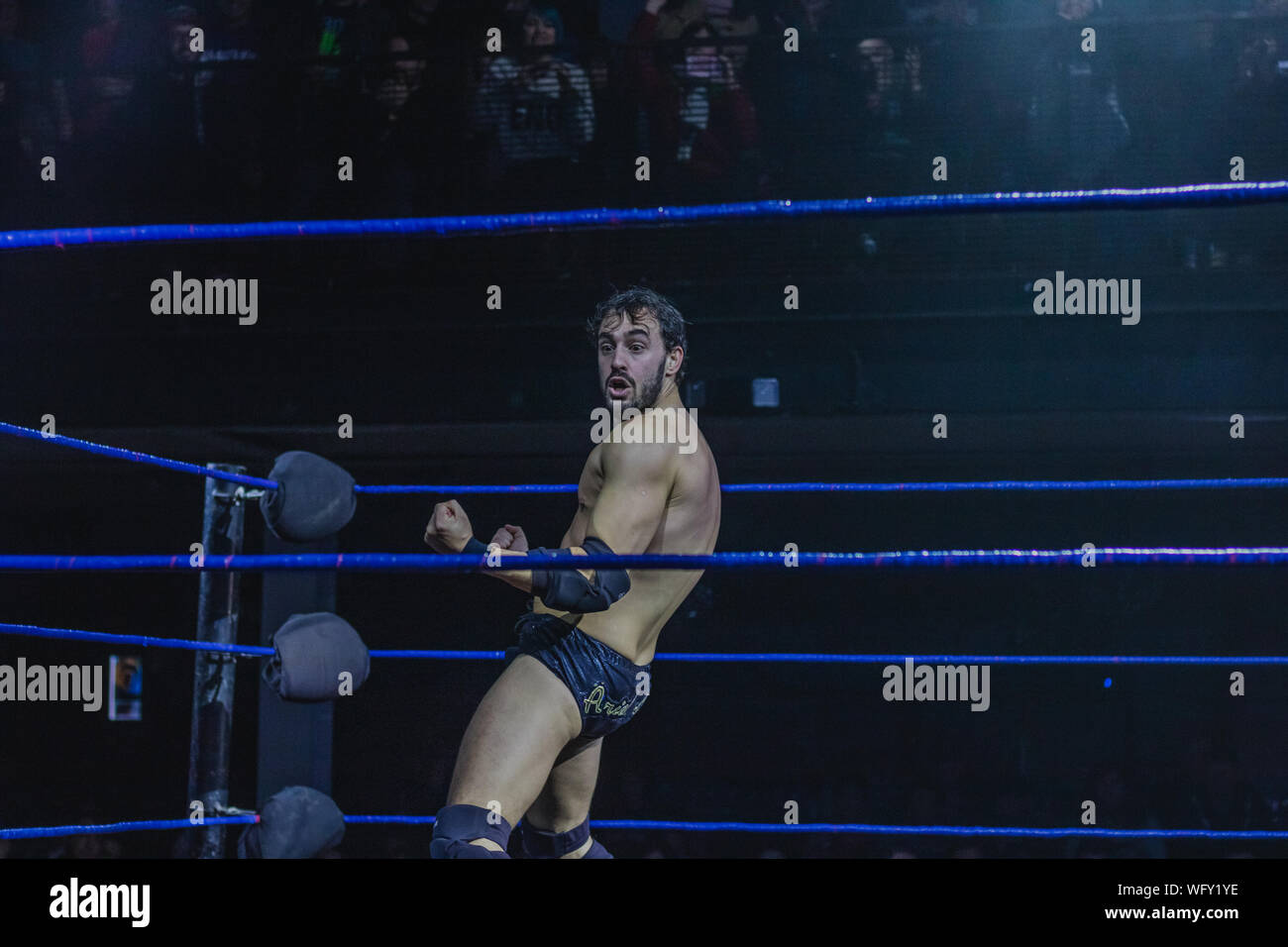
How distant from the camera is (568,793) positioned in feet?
6.66

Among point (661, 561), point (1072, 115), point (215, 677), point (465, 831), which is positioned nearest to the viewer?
point (661, 561)

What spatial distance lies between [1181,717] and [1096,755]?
368 mm

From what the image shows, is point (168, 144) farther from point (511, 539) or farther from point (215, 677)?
point (511, 539)

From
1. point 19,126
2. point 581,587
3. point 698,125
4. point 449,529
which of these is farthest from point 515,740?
point 19,126

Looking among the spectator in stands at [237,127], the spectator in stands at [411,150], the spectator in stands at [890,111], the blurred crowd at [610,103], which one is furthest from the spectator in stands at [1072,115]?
the spectator in stands at [237,127]

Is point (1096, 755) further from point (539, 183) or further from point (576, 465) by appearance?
point (539, 183)

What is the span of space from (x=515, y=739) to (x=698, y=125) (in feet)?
10.3

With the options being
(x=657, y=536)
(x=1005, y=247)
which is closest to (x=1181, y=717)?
(x=1005, y=247)

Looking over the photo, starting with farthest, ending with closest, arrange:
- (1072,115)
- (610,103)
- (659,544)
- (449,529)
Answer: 1. (610,103)
2. (1072,115)
3. (659,544)
4. (449,529)

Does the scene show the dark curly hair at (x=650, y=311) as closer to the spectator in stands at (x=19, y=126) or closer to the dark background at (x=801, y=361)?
the dark background at (x=801, y=361)

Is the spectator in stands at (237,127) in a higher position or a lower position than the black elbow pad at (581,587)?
higher

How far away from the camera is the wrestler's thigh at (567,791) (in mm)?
2023

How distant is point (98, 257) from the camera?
452cm

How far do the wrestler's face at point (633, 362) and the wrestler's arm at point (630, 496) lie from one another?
0.16 meters
